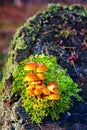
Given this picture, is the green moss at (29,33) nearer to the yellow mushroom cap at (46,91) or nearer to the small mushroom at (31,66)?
the small mushroom at (31,66)

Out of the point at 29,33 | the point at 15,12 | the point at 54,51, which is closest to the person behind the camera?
the point at 54,51

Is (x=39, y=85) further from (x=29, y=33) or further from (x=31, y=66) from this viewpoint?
(x=29, y=33)

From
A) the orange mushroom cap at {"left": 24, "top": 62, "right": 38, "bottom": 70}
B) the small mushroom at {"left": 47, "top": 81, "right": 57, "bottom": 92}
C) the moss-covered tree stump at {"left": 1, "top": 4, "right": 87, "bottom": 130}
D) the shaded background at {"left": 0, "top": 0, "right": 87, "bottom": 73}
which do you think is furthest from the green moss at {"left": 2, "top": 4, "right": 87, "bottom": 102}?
the shaded background at {"left": 0, "top": 0, "right": 87, "bottom": 73}

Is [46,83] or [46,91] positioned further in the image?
[46,83]

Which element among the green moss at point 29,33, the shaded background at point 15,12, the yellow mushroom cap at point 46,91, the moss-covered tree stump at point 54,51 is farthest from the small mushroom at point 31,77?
the shaded background at point 15,12

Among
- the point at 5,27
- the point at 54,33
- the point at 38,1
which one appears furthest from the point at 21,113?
the point at 38,1

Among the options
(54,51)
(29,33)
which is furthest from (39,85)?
(29,33)

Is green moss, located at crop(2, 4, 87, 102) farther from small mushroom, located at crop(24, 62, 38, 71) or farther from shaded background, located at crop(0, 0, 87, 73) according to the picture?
shaded background, located at crop(0, 0, 87, 73)
